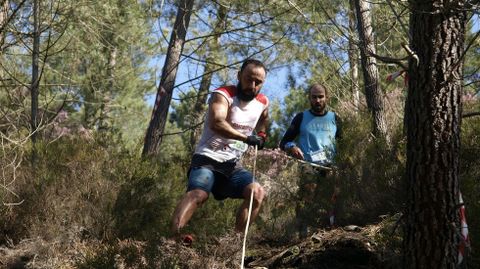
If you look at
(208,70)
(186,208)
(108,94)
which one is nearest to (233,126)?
(186,208)

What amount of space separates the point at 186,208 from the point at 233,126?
28.1 inches

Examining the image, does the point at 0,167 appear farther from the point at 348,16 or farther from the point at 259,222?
the point at 348,16

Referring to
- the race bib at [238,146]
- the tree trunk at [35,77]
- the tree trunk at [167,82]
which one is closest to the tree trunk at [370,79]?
the tree trunk at [167,82]

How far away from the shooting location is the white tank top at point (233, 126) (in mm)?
5113

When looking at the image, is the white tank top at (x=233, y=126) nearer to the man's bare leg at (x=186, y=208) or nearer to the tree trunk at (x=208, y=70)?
the man's bare leg at (x=186, y=208)

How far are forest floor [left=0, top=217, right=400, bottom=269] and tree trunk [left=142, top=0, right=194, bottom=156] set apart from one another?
89.6 inches

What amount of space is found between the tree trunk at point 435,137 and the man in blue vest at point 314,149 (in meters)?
2.69

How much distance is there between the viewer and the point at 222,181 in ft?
16.9

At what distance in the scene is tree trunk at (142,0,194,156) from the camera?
824 cm

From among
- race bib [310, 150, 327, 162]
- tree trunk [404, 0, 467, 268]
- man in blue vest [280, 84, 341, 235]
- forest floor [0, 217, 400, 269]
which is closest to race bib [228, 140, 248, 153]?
forest floor [0, 217, 400, 269]

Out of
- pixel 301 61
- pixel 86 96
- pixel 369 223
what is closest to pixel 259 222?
pixel 369 223

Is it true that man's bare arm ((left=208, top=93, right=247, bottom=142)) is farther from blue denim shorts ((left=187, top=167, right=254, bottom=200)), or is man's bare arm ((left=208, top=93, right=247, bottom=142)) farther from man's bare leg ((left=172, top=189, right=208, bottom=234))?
man's bare leg ((left=172, top=189, right=208, bottom=234))

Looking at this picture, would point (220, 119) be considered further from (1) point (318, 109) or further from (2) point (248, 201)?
(1) point (318, 109)

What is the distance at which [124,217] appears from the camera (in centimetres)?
637
